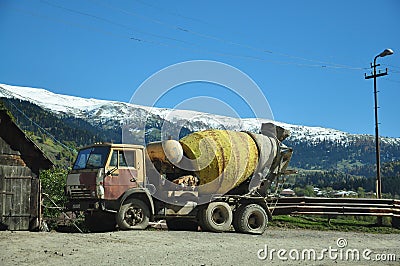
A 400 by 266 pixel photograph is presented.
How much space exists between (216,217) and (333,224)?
6.78 metres

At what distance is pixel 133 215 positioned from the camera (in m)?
15.5

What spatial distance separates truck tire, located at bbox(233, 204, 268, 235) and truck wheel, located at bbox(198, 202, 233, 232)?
0.45 metres

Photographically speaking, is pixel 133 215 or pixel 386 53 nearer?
pixel 133 215

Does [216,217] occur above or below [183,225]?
above

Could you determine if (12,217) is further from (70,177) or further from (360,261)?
(360,261)

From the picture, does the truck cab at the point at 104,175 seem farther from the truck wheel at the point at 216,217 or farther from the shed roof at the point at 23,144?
the truck wheel at the point at 216,217

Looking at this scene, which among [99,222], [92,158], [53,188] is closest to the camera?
[92,158]

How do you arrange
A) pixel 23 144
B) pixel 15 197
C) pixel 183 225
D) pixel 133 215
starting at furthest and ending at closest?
pixel 183 225 → pixel 23 144 → pixel 15 197 → pixel 133 215

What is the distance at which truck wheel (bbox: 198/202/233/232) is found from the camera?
16.7 meters

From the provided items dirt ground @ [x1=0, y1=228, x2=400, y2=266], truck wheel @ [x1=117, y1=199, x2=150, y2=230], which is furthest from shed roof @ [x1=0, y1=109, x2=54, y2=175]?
truck wheel @ [x1=117, y1=199, x2=150, y2=230]

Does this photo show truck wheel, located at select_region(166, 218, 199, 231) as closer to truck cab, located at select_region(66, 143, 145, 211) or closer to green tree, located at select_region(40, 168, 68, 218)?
truck cab, located at select_region(66, 143, 145, 211)

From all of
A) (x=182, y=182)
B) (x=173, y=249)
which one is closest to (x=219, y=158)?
(x=182, y=182)

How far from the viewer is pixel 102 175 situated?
49.7 ft

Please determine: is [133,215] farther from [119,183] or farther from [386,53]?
A: [386,53]
